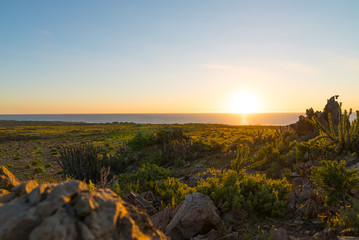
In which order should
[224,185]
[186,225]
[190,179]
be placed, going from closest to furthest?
[186,225] < [224,185] < [190,179]

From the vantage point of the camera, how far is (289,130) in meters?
14.2

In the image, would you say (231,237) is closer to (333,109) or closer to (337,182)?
(337,182)

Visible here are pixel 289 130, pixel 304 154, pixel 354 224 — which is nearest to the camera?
pixel 354 224

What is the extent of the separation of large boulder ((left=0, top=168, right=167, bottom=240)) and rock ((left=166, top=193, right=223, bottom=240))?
7.43 ft

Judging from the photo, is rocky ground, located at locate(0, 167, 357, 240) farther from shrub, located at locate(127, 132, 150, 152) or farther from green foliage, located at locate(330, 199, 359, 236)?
shrub, located at locate(127, 132, 150, 152)

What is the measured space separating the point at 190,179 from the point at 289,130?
868 centimetres

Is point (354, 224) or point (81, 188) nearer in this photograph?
point (81, 188)

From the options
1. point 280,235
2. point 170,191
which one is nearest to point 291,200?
point 280,235

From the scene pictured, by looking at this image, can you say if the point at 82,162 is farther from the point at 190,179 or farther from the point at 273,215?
the point at 273,215

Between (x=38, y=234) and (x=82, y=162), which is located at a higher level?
(x=38, y=234)

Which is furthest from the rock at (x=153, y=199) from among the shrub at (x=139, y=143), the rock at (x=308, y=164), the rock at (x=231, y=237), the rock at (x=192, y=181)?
the shrub at (x=139, y=143)

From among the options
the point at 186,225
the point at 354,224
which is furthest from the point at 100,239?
the point at 354,224

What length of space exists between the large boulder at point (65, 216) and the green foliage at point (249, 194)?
342 cm

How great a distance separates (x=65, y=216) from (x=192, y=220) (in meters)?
2.98
